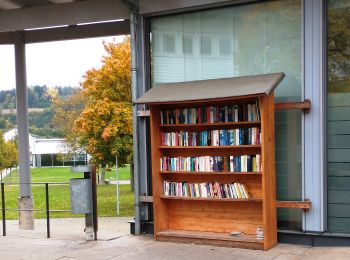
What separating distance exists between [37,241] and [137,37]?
3.69m

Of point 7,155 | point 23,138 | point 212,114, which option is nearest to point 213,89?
point 212,114

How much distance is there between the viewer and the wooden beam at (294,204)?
7.16 m

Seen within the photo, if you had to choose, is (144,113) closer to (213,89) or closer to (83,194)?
(213,89)

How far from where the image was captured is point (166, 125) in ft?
26.4

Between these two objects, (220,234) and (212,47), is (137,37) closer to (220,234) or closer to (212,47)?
(212,47)

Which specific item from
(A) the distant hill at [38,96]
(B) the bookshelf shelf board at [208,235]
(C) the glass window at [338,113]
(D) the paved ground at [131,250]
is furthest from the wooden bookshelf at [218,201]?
(A) the distant hill at [38,96]

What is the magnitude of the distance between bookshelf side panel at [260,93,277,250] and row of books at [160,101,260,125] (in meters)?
0.24

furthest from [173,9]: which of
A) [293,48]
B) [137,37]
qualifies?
[293,48]

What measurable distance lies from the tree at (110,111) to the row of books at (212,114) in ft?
31.5

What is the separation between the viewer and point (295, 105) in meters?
7.18

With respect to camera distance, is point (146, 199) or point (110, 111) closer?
point (146, 199)

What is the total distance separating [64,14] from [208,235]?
4.85 m

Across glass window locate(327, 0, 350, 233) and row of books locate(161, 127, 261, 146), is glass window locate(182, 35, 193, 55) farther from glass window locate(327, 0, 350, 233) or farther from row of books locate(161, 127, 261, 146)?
glass window locate(327, 0, 350, 233)

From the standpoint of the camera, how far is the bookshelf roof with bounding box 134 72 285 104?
6938 mm
